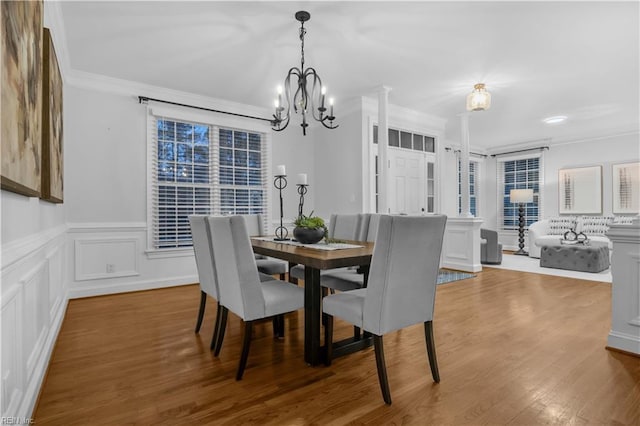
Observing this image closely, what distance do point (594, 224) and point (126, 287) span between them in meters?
8.40

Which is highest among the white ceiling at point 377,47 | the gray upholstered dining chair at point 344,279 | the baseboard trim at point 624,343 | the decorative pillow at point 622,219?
the white ceiling at point 377,47

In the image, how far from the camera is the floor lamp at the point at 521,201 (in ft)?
24.3

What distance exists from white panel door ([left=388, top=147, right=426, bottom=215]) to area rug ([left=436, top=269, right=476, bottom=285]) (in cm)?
110

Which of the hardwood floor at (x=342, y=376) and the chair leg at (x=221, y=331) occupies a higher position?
the chair leg at (x=221, y=331)

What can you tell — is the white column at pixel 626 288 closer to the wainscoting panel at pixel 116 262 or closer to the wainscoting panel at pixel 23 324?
the wainscoting panel at pixel 23 324

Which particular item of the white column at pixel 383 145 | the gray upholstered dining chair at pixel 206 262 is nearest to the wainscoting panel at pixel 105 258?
the gray upholstered dining chair at pixel 206 262

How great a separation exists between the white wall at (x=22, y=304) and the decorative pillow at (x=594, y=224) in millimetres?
8349

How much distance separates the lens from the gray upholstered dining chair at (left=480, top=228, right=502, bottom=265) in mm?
6051

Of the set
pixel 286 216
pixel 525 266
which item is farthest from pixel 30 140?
pixel 525 266

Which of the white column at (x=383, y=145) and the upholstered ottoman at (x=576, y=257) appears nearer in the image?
the white column at (x=383, y=145)

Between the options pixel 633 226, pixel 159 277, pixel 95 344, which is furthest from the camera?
pixel 159 277

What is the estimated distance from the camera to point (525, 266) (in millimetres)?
5852

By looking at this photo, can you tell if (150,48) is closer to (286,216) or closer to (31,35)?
(31,35)

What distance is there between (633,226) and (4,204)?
11.4ft
